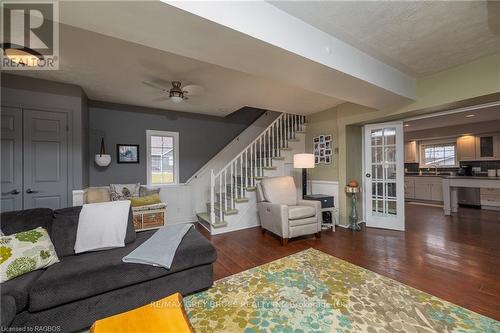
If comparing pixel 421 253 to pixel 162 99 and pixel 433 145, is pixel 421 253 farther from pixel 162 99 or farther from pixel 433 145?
pixel 433 145

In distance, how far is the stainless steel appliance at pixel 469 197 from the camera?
5566mm

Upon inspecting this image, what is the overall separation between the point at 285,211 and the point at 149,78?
289 centimetres

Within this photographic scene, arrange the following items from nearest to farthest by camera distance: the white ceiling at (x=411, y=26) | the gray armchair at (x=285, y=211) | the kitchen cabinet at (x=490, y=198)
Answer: the white ceiling at (x=411, y=26)
the gray armchair at (x=285, y=211)
the kitchen cabinet at (x=490, y=198)

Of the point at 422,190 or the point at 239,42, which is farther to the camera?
the point at 422,190

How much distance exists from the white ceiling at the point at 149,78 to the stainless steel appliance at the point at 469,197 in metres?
5.03

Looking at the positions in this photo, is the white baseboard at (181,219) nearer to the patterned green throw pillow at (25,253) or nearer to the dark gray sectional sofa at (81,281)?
the dark gray sectional sofa at (81,281)

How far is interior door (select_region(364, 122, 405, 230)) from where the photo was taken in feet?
12.7

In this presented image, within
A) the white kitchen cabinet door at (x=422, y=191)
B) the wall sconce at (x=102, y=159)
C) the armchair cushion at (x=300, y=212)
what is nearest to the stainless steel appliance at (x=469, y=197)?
the white kitchen cabinet door at (x=422, y=191)

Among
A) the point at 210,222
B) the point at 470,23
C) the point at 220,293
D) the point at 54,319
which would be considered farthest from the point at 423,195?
the point at 54,319

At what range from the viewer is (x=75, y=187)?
10.7ft

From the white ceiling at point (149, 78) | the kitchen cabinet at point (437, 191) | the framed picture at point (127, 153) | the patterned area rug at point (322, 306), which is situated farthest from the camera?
the kitchen cabinet at point (437, 191)

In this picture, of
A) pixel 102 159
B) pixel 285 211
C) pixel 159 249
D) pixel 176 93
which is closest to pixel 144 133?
pixel 102 159

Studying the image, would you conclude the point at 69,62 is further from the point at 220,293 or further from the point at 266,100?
the point at 220,293

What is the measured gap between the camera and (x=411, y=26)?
1.97 m
